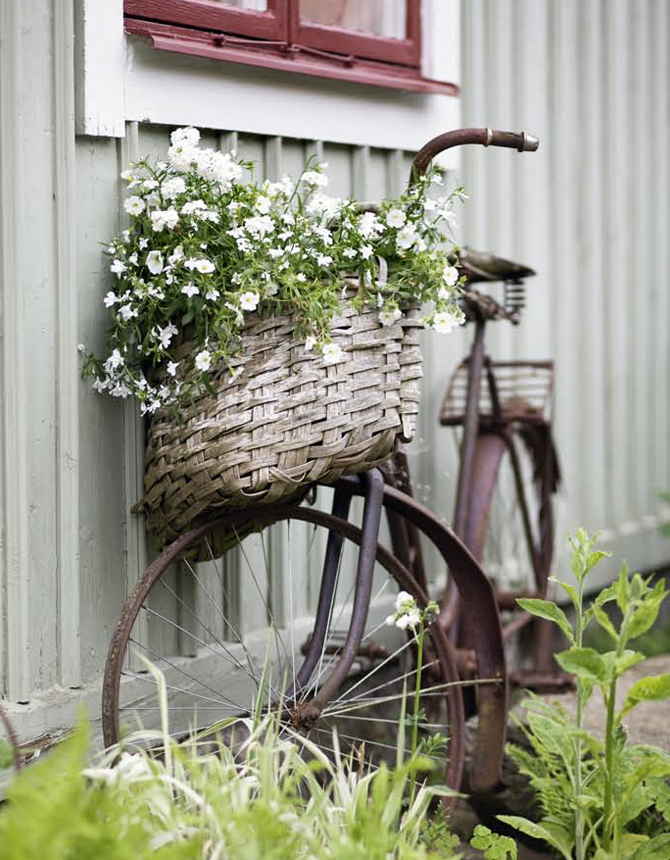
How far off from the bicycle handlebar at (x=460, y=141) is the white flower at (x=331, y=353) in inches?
18.0

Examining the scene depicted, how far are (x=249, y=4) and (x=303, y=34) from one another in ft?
0.58

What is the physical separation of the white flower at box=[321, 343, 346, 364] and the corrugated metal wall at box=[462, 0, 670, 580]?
1.79m

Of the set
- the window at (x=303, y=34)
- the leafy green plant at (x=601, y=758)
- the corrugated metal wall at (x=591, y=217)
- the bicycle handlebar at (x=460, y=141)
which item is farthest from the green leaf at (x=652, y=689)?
the corrugated metal wall at (x=591, y=217)

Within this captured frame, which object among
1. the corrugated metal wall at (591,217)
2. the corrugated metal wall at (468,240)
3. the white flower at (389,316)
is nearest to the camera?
the white flower at (389,316)

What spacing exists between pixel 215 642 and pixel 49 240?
1102mm

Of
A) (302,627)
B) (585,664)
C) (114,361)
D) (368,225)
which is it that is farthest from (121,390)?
(585,664)

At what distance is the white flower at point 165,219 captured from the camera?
2.54 metres

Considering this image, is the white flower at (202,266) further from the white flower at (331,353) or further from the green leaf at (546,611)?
the green leaf at (546,611)

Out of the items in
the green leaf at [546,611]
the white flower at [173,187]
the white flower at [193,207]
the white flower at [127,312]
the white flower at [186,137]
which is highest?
the white flower at [186,137]

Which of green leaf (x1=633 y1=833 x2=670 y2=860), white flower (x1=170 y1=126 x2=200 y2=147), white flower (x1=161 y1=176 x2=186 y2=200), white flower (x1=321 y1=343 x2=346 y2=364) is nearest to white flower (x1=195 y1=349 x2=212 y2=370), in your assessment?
white flower (x1=321 y1=343 x2=346 y2=364)

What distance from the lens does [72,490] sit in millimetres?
2768

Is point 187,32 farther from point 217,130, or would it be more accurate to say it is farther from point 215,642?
point 215,642

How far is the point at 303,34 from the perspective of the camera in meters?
3.19

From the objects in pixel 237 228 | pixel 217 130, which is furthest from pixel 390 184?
pixel 237 228
